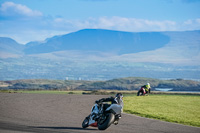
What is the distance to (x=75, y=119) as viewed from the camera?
22469 millimetres

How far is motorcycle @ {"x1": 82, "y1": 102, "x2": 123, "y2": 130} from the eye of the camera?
18.1m

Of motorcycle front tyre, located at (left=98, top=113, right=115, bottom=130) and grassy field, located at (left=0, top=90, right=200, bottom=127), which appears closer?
motorcycle front tyre, located at (left=98, top=113, right=115, bottom=130)

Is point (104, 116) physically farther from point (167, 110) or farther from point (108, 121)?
point (167, 110)

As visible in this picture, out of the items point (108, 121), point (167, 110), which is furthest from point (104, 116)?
point (167, 110)

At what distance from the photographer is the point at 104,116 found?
60.6 ft

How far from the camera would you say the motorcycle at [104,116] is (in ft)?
59.3

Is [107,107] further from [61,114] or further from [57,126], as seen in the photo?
[61,114]

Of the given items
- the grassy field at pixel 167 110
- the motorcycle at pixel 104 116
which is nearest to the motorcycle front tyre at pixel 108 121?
the motorcycle at pixel 104 116

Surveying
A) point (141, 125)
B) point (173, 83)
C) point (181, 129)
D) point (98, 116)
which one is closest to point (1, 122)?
point (98, 116)

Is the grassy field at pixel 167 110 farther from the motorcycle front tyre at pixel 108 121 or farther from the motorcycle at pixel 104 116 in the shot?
the motorcycle front tyre at pixel 108 121

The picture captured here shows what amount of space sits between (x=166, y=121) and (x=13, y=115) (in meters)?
8.38

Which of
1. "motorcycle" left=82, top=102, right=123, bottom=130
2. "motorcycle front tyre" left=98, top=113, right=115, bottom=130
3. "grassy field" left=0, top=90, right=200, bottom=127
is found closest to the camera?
"motorcycle front tyre" left=98, top=113, right=115, bottom=130

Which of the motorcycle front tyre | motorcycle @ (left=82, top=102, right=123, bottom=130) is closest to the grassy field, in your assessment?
motorcycle @ (left=82, top=102, right=123, bottom=130)

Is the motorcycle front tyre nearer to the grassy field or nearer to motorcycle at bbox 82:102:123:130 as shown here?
motorcycle at bbox 82:102:123:130
